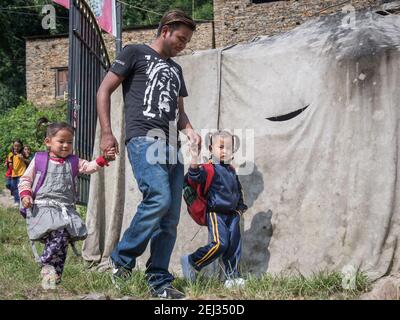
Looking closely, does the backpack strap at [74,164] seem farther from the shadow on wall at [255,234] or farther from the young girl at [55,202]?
the shadow on wall at [255,234]

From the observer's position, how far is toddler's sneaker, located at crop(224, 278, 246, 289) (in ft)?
13.4

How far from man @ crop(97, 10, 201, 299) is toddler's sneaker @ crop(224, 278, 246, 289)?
1.44 ft

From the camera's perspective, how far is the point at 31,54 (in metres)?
22.2

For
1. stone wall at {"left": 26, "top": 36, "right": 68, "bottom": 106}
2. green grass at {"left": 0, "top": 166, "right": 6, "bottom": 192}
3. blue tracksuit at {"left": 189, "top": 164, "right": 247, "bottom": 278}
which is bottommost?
green grass at {"left": 0, "top": 166, "right": 6, "bottom": 192}

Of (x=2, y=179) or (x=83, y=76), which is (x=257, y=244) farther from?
(x=2, y=179)

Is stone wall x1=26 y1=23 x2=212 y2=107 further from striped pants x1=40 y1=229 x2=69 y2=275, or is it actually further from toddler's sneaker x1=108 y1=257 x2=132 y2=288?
toddler's sneaker x1=108 y1=257 x2=132 y2=288

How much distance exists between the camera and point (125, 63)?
400 cm

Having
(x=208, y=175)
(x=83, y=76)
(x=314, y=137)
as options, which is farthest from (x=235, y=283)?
(x=83, y=76)

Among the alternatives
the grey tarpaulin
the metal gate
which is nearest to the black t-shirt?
the grey tarpaulin

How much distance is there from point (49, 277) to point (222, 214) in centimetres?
134

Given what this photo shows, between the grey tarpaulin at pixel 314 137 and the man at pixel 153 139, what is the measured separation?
1091 millimetres

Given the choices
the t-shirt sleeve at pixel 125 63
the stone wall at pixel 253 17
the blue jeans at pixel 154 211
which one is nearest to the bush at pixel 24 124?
the stone wall at pixel 253 17

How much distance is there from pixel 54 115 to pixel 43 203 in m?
15.9
